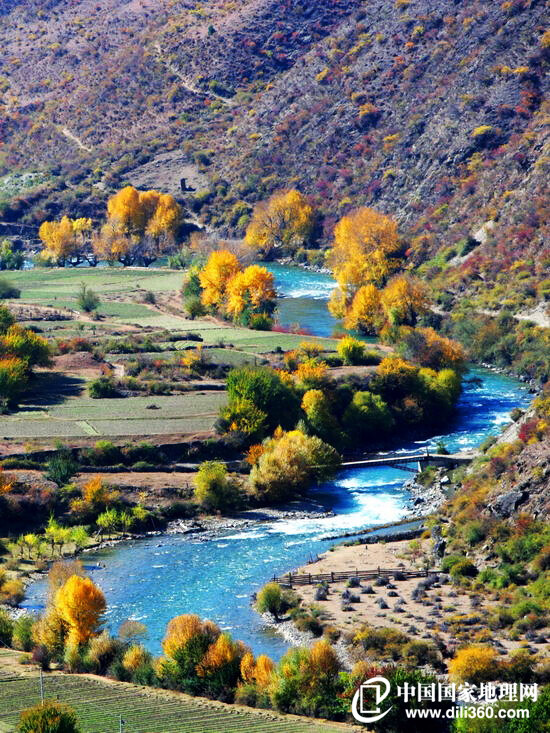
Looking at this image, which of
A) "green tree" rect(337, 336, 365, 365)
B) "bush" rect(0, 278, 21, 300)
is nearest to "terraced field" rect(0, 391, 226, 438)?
"green tree" rect(337, 336, 365, 365)

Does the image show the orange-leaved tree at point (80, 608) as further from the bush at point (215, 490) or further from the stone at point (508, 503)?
the stone at point (508, 503)

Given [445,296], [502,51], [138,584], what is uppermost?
[502,51]

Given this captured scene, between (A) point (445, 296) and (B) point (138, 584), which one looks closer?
(B) point (138, 584)

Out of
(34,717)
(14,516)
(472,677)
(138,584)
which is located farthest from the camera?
(14,516)

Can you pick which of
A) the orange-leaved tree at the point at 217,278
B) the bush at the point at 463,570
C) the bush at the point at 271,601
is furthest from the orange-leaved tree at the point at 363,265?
the bush at the point at 271,601

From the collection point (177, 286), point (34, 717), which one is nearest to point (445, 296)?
point (177, 286)

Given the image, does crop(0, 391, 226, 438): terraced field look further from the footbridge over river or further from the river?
the river

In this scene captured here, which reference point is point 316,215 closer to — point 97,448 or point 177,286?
point 177,286

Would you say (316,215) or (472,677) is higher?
(316,215)

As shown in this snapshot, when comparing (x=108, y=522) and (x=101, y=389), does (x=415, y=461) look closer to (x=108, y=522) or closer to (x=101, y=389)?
(x=108, y=522)
